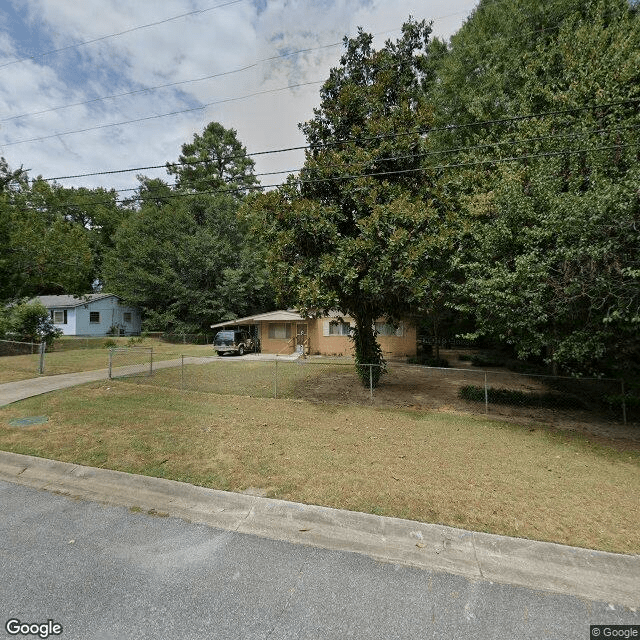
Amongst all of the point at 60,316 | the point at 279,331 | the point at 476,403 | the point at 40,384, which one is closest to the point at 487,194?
the point at 476,403

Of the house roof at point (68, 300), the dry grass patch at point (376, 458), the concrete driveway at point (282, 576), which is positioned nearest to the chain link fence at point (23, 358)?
the dry grass patch at point (376, 458)

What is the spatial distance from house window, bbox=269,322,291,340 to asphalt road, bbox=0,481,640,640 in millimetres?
19456

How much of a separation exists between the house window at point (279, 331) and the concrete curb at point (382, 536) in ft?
59.7

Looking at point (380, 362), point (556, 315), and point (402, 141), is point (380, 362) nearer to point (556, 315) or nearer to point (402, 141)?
point (556, 315)

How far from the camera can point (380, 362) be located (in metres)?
11.9

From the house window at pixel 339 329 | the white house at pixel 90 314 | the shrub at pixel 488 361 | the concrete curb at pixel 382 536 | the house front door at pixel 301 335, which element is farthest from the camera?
the white house at pixel 90 314

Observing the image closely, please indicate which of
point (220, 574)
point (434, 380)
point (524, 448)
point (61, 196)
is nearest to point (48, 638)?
point (220, 574)

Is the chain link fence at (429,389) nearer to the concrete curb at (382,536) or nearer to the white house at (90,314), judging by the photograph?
the concrete curb at (382,536)

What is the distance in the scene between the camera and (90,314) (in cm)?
3300

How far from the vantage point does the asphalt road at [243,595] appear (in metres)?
2.43

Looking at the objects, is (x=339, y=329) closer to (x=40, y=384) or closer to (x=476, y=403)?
(x=476, y=403)

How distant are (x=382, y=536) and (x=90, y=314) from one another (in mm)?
37266

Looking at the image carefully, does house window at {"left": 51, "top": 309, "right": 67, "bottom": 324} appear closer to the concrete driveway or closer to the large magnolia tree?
the large magnolia tree

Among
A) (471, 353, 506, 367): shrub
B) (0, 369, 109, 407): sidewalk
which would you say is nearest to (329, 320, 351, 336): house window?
(471, 353, 506, 367): shrub
